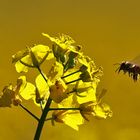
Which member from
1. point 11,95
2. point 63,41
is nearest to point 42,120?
point 11,95

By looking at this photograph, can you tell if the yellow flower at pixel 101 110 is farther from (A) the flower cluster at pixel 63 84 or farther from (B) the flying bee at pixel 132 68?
(B) the flying bee at pixel 132 68

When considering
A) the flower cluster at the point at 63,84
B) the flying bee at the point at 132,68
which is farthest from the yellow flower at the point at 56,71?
the flying bee at the point at 132,68

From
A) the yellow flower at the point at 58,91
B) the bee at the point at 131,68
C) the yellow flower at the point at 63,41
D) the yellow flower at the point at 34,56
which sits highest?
the yellow flower at the point at 63,41

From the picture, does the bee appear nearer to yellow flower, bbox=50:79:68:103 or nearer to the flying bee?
the flying bee

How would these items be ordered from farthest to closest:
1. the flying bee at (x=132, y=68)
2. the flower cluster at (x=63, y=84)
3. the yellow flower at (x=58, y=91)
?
the flying bee at (x=132, y=68), the flower cluster at (x=63, y=84), the yellow flower at (x=58, y=91)

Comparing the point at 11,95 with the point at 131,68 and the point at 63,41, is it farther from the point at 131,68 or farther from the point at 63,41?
the point at 131,68

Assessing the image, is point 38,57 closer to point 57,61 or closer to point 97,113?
point 57,61

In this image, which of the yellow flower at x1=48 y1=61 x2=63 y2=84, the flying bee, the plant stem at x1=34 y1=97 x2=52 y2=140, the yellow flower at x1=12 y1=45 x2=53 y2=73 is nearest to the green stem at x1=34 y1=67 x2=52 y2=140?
the plant stem at x1=34 y1=97 x2=52 y2=140

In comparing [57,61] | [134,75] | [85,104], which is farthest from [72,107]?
[134,75]
